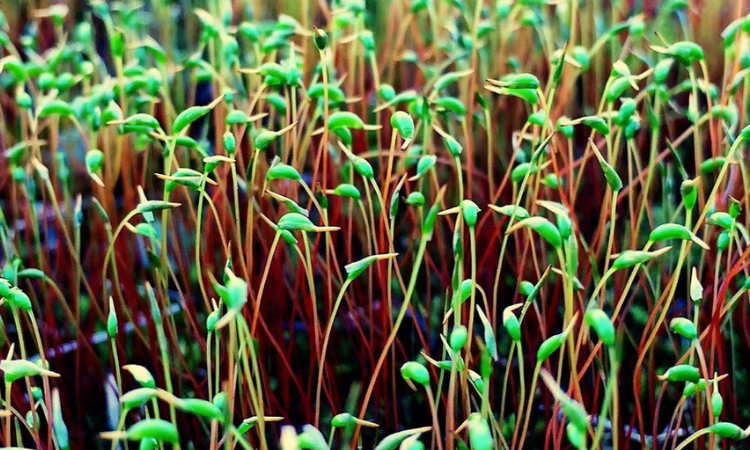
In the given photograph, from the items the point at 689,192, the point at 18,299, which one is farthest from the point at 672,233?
the point at 18,299

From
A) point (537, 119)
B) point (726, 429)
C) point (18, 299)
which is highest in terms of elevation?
point (537, 119)

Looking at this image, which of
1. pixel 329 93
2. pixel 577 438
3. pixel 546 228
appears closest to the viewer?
pixel 577 438

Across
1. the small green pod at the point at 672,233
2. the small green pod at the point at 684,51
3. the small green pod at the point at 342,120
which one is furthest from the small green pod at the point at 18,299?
the small green pod at the point at 684,51

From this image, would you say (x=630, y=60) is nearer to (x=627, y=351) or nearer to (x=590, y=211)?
(x=590, y=211)

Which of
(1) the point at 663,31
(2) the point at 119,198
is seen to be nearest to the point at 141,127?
(2) the point at 119,198

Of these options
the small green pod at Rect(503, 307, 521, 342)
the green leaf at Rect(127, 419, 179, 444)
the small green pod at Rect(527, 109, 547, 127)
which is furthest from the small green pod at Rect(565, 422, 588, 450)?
the small green pod at Rect(527, 109, 547, 127)

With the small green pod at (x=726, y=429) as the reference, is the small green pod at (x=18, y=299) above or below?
above

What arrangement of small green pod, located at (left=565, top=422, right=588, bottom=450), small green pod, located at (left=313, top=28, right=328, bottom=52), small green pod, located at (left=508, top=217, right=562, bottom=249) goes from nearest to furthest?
small green pod, located at (left=565, top=422, right=588, bottom=450) < small green pod, located at (left=508, top=217, right=562, bottom=249) < small green pod, located at (left=313, top=28, right=328, bottom=52)

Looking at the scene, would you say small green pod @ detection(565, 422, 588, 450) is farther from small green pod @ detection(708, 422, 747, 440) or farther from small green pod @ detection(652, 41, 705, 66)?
small green pod @ detection(652, 41, 705, 66)

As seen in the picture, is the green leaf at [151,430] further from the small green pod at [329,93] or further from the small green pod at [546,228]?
the small green pod at [329,93]

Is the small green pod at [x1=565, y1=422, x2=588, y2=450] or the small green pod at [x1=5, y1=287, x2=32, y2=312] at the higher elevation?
the small green pod at [x1=5, y1=287, x2=32, y2=312]

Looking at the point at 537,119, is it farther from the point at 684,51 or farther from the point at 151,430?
the point at 151,430
